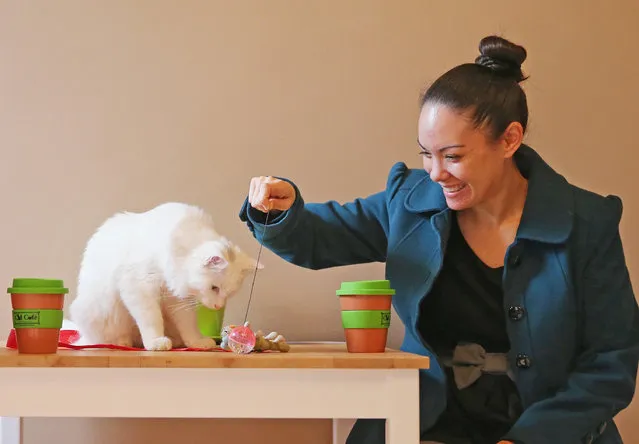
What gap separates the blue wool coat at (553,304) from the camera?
1.19 metres

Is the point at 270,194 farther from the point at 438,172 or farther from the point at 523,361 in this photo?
the point at 523,361

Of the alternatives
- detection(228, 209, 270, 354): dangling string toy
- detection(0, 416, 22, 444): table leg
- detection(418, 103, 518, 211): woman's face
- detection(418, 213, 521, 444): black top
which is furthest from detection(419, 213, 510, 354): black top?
detection(0, 416, 22, 444): table leg

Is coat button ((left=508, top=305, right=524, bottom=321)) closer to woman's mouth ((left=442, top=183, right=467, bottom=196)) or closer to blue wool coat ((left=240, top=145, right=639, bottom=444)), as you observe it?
blue wool coat ((left=240, top=145, right=639, bottom=444))

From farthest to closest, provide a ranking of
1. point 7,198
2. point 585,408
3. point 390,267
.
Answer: point 7,198
point 390,267
point 585,408

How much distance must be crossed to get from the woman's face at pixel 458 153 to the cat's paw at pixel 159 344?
1.65 ft

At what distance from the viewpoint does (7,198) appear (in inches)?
63.4

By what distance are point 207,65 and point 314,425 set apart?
32.3 inches

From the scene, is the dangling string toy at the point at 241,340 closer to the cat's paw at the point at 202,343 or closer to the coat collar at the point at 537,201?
the cat's paw at the point at 202,343

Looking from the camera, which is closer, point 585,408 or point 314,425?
point 585,408

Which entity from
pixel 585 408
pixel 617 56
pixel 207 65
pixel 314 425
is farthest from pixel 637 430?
pixel 207 65

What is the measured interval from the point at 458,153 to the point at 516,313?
0.91 ft

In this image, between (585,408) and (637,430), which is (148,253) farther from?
(637,430)

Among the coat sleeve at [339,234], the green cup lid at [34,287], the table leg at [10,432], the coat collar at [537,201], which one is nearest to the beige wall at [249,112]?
the table leg at [10,432]

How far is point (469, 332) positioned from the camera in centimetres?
130
